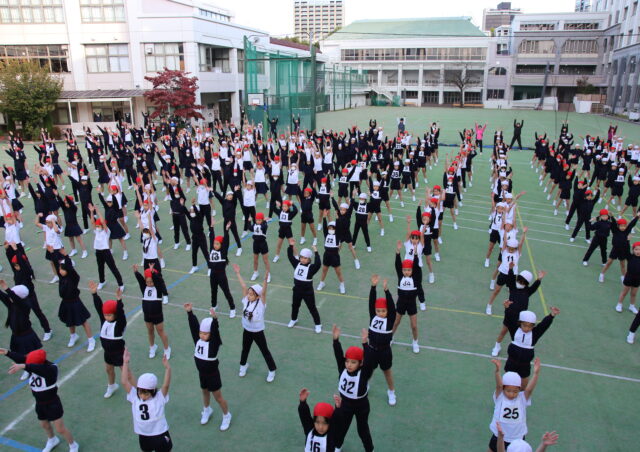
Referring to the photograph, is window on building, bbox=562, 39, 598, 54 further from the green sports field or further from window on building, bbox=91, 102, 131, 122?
the green sports field

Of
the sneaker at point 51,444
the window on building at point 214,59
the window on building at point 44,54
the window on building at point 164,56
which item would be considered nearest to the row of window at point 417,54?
the window on building at point 214,59

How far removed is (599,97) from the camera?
60.8 metres

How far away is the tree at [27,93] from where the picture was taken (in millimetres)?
33406

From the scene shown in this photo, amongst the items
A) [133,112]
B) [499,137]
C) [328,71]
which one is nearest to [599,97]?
[328,71]

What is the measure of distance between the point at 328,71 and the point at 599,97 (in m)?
37.9

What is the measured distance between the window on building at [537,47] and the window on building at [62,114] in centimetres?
6208

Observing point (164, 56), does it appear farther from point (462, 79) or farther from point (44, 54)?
point (462, 79)

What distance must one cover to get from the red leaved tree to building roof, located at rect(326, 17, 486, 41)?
44.2 metres

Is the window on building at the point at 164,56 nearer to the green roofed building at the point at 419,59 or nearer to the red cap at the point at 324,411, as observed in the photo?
the green roofed building at the point at 419,59

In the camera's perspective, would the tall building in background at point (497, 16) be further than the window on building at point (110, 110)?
Yes

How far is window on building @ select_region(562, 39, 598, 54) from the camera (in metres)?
65.1

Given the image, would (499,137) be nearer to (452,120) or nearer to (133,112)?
(452,120)

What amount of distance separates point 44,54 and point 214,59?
573 inches

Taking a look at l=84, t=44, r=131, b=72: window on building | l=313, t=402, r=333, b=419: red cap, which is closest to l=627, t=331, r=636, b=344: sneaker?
l=313, t=402, r=333, b=419: red cap
